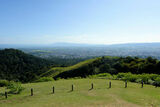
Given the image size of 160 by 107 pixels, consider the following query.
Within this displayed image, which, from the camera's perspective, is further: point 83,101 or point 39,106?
point 83,101

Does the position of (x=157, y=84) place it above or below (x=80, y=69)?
above

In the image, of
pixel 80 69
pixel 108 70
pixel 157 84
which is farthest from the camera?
pixel 80 69

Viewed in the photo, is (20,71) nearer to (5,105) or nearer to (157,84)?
(5,105)

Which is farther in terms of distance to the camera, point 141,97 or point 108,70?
point 108,70

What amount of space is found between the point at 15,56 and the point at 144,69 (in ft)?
323

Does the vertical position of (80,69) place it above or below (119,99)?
below

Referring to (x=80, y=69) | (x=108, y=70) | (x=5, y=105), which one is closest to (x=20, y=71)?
(x=80, y=69)

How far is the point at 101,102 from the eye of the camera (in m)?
10.3

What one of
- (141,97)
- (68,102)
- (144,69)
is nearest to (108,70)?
(144,69)

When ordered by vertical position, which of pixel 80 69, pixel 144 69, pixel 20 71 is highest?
pixel 144 69

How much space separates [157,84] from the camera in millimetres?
16438

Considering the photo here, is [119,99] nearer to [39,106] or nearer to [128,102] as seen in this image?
[128,102]

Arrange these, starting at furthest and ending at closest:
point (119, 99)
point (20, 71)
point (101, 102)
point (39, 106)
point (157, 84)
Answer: point (20, 71) < point (157, 84) < point (119, 99) < point (101, 102) < point (39, 106)

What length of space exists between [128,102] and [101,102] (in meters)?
2.60
